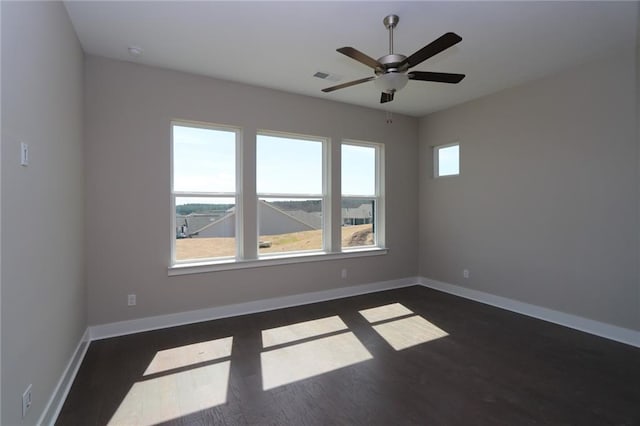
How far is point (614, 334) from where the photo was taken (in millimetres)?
3090

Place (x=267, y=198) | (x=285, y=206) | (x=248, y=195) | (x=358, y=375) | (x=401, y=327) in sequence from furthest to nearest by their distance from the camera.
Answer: (x=285, y=206) → (x=267, y=198) → (x=248, y=195) → (x=401, y=327) → (x=358, y=375)

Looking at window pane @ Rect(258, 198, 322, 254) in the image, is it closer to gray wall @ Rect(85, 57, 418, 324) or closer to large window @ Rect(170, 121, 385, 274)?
large window @ Rect(170, 121, 385, 274)

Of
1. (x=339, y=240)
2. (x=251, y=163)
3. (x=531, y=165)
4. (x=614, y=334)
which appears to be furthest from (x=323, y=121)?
(x=614, y=334)

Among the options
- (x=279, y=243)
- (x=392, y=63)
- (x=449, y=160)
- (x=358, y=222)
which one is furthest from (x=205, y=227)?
(x=449, y=160)

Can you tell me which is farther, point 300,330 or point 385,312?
point 385,312

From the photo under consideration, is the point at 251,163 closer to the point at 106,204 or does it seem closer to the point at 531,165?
the point at 106,204

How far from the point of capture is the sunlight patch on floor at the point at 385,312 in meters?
3.73

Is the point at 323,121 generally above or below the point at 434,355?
above

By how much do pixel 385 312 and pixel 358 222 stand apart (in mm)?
1507

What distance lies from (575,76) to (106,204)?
516 centimetres

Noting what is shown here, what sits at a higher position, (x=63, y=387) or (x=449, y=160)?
(x=449, y=160)

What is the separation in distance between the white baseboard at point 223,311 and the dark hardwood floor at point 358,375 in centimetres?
11

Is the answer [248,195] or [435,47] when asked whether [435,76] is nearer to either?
[435,47]

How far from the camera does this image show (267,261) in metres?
3.96
